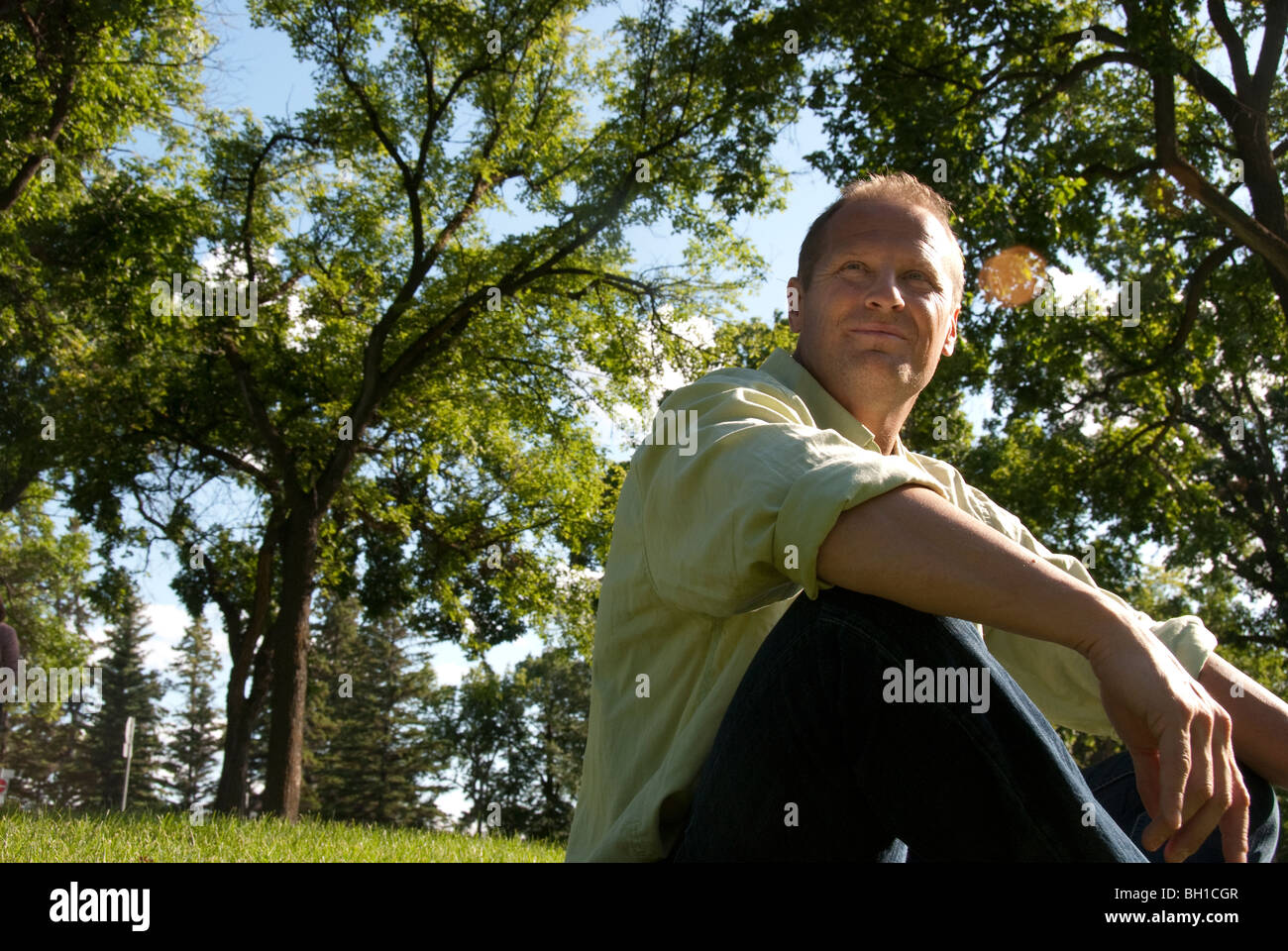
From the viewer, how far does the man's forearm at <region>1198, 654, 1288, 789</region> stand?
203 cm

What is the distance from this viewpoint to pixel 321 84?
55.2 feet

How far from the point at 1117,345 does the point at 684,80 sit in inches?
324

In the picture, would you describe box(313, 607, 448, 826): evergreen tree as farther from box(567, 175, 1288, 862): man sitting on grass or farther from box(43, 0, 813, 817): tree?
box(567, 175, 1288, 862): man sitting on grass

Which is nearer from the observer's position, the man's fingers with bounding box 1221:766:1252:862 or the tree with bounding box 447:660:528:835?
the man's fingers with bounding box 1221:766:1252:862

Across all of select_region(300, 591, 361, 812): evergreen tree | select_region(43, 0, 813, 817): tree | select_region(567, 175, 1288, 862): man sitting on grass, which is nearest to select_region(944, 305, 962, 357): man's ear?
select_region(567, 175, 1288, 862): man sitting on grass

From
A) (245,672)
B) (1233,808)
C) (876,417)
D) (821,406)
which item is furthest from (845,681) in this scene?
(245,672)

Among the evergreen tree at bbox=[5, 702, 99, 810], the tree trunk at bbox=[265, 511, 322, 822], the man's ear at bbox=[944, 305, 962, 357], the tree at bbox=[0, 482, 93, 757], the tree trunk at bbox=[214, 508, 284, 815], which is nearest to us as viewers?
the man's ear at bbox=[944, 305, 962, 357]

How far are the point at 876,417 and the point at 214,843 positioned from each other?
14.8ft

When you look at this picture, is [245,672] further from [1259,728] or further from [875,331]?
[1259,728]

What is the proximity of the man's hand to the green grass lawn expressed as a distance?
406 centimetres

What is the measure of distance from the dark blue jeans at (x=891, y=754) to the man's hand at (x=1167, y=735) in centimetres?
8

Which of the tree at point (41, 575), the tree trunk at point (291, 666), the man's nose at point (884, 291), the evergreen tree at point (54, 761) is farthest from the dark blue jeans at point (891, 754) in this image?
the evergreen tree at point (54, 761)

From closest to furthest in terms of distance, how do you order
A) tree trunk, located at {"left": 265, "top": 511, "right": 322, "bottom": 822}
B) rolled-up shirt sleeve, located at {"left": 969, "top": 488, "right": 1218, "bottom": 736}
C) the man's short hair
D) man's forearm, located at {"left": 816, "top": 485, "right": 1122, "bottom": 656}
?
man's forearm, located at {"left": 816, "top": 485, "right": 1122, "bottom": 656} < rolled-up shirt sleeve, located at {"left": 969, "top": 488, "right": 1218, "bottom": 736} < the man's short hair < tree trunk, located at {"left": 265, "top": 511, "right": 322, "bottom": 822}
